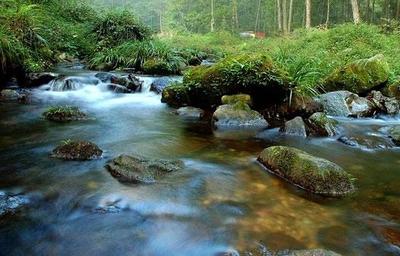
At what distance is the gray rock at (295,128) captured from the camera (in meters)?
7.06

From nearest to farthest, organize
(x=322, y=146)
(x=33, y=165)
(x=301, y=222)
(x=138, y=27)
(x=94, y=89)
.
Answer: (x=301, y=222)
(x=33, y=165)
(x=322, y=146)
(x=94, y=89)
(x=138, y=27)

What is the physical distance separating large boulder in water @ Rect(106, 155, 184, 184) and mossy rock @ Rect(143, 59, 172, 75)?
8.88 m

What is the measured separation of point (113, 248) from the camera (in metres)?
3.22

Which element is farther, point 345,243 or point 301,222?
point 301,222

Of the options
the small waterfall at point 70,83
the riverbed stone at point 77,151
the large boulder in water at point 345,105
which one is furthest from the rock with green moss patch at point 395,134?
the small waterfall at point 70,83

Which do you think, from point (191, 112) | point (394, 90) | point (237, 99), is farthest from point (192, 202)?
point (394, 90)

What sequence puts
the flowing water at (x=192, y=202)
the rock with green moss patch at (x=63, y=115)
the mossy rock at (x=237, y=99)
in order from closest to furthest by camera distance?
the flowing water at (x=192, y=202), the rock with green moss patch at (x=63, y=115), the mossy rock at (x=237, y=99)

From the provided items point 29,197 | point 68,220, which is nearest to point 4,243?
point 68,220

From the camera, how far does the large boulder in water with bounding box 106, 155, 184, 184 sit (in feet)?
15.0

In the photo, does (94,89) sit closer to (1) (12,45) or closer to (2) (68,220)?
(1) (12,45)

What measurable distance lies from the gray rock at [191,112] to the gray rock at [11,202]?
4657mm

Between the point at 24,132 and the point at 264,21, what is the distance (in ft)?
166

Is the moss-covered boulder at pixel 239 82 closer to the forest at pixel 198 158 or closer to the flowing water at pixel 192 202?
the forest at pixel 198 158

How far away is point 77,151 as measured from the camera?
5.27m
